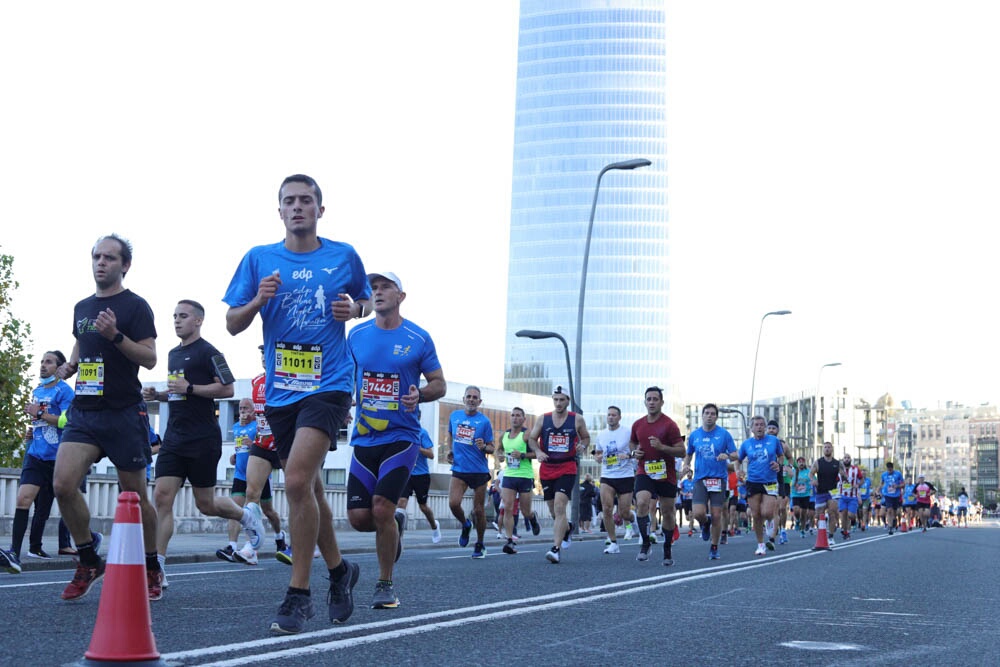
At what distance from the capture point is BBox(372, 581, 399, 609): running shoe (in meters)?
7.55

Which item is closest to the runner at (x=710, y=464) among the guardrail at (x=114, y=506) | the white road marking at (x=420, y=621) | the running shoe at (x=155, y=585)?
the white road marking at (x=420, y=621)

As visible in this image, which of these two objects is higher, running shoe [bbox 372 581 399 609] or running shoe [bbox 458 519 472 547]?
running shoe [bbox 372 581 399 609]

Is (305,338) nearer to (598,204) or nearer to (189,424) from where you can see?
(189,424)

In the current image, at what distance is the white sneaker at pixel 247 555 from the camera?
12.8 m

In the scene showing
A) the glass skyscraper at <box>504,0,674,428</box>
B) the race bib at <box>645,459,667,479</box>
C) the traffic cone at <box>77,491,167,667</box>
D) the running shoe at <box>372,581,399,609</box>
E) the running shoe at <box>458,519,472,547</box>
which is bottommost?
the running shoe at <box>458,519,472,547</box>

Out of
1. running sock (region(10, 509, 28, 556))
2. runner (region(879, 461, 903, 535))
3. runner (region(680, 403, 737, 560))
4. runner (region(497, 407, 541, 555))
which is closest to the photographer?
running sock (region(10, 509, 28, 556))

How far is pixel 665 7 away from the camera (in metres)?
184

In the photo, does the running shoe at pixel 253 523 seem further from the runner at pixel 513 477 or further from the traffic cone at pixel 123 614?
the traffic cone at pixel 123 614

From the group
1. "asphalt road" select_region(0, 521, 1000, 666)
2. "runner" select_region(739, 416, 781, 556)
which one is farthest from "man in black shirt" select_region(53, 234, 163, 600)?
"runner" select_region(739, 416, 781, 556)

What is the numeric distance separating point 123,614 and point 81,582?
3386mm

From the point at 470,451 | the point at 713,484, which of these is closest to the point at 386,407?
the point at 470,451

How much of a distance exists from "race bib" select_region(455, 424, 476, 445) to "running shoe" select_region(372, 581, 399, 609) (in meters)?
9.49

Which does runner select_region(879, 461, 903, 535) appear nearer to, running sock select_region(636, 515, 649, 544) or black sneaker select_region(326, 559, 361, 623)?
running sock select_region(636, 515, 649, 544)

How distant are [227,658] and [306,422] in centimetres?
152
